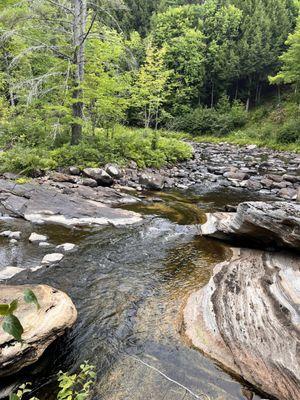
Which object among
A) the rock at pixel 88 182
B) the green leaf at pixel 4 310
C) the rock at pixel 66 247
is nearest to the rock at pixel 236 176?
the rock at pixel 88 182

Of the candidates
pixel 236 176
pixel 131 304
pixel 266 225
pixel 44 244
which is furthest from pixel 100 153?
pixel 131 304

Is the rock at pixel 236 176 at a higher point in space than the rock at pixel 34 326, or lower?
lower

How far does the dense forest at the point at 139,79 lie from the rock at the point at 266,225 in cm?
792

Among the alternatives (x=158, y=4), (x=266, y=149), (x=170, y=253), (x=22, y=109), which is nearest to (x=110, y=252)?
(x=170, y=253)

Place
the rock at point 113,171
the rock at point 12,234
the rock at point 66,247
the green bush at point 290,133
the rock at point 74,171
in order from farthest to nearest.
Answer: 1. the green bush at point 290,133
2. the rock at point 113,171
3. the rock at point 74,171
4. the rock at point 12,234
5. the rock at point 66,247

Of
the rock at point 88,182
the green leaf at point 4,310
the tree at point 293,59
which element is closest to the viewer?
the green leaf at point 4,310

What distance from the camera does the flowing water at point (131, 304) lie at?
342 cm

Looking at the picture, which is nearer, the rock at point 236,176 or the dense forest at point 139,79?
the dense forest at point 139,79

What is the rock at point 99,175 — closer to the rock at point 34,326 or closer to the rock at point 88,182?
the rock at point 88,182

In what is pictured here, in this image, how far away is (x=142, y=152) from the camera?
1611cm

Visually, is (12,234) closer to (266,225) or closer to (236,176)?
(266,225)

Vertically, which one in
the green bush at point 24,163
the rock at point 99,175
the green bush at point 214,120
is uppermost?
the green bush at point 214,120

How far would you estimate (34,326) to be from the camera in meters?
3.60

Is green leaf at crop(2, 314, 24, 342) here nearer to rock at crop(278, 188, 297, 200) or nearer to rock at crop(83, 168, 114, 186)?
rock at crop(83, 168, 114, 186)
